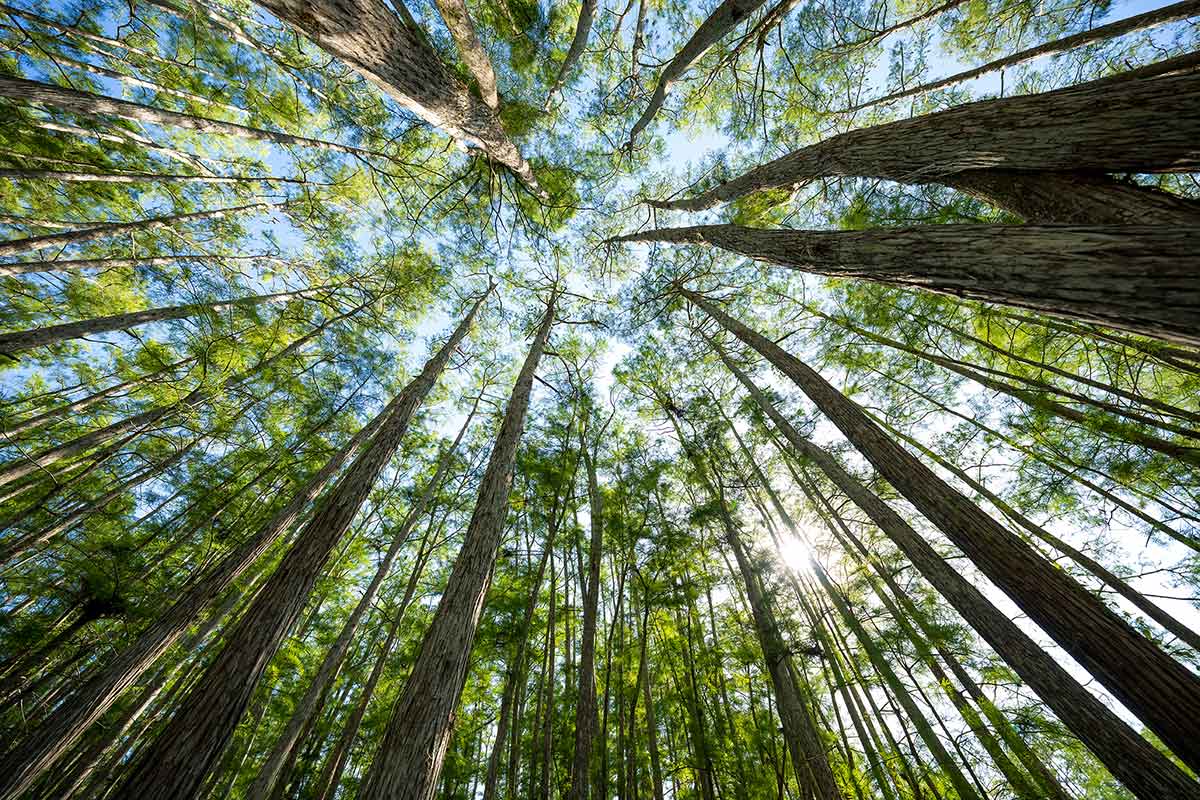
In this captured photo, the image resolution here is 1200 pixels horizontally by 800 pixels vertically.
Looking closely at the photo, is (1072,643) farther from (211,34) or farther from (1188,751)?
(211,34)

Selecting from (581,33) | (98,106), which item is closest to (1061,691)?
(581,33)

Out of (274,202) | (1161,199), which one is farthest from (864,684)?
(274,202)

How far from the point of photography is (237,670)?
2.07m

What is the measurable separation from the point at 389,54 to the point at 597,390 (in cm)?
651

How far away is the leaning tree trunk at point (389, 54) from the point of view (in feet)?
6.27

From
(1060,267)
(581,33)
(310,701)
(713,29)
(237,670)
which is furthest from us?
(310,701)

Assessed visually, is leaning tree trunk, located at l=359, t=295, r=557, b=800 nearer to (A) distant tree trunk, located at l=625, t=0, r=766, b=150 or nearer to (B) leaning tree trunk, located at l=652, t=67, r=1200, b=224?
(B) leaning tree trunk, located at l=652, t=67, r=1200, b=224

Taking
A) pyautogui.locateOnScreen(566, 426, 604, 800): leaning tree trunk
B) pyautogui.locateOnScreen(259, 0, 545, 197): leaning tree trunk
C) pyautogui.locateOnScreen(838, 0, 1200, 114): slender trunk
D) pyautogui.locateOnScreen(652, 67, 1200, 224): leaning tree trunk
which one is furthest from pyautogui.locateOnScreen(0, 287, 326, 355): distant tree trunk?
pyautogui.locateOnScreen(838, 0, 1200, 114): slender trunk

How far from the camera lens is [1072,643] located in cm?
205

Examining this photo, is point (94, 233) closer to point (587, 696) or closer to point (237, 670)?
point (237, 670)

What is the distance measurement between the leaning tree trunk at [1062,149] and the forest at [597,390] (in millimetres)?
21

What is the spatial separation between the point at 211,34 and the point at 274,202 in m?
2.35

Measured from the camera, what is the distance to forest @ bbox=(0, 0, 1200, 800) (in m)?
2.12

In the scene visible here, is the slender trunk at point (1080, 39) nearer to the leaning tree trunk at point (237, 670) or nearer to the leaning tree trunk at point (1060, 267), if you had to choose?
the leaning tree trunk at point (1060, 267)
